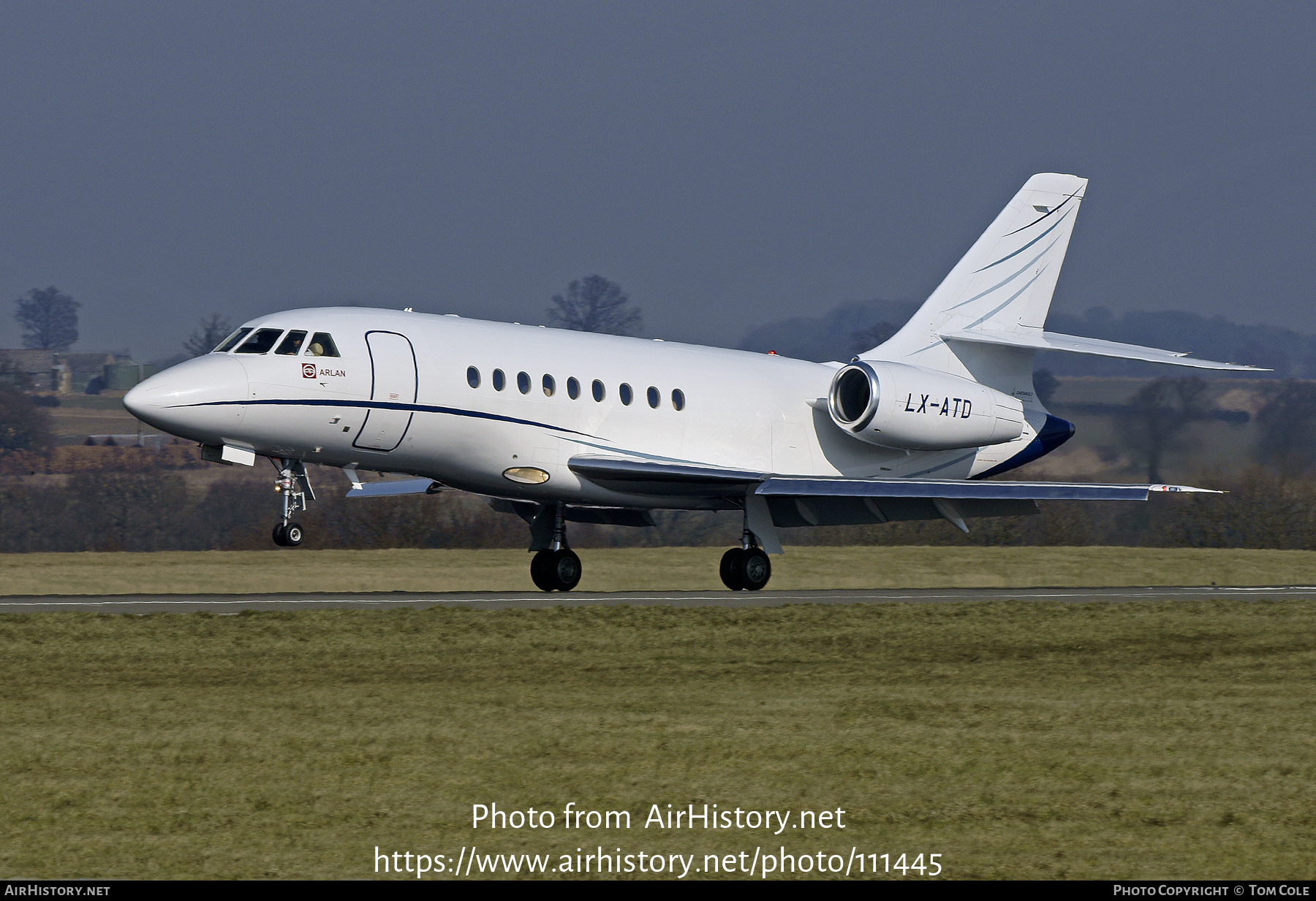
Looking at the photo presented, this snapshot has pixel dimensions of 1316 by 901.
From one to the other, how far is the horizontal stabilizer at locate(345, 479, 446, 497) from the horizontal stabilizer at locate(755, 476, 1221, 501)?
5.17m

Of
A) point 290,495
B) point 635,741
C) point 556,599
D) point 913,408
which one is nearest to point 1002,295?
point 913,408

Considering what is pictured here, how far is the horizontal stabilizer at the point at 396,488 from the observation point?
80.0ft

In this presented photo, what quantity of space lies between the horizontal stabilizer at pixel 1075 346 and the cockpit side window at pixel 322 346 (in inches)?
468

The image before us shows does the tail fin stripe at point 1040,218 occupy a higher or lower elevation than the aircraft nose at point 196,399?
higher

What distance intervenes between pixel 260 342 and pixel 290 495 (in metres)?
2.14

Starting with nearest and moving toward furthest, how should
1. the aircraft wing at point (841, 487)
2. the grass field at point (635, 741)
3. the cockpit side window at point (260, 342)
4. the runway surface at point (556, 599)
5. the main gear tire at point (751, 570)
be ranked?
the grass field at point (635, 741)
the runway surface at point (556, 599)
the cockpit side window at point (260, 342)
the aircraft wing at point (841, 487)
the main gear tire at point (751, 570)

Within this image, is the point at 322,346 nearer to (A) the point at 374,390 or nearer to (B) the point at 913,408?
(A) the point at 374,390

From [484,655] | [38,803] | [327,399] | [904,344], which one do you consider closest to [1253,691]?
[484,655]

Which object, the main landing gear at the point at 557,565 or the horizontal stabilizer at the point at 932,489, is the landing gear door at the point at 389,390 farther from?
the horizontal stabilizer at the point at 932,489

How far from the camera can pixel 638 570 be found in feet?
107

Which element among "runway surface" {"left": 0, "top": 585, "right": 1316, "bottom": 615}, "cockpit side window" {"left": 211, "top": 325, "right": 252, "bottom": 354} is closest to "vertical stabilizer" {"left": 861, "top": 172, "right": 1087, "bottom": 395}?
"runway surface" {"left": 0, "top": 585, "right": 1316, "bottom": 615}

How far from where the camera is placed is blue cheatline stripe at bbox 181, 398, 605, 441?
2056 cm

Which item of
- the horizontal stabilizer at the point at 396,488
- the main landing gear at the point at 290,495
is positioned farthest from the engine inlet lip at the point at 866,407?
the main landing gear at the point at 290,495

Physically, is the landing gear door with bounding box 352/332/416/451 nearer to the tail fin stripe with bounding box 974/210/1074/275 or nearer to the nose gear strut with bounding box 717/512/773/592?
the nose gear strut with bounding box 717/512/773/592
